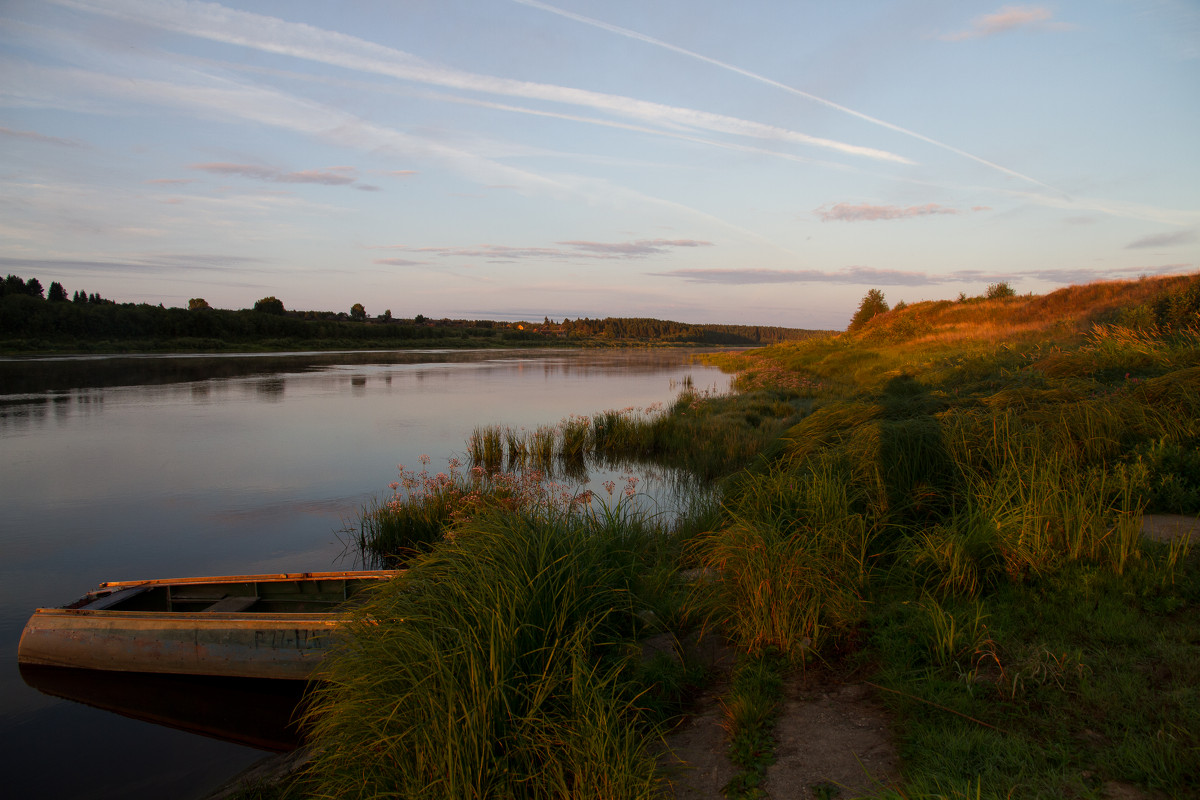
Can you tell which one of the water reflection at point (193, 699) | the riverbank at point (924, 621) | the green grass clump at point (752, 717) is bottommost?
the water reflection at point (193, 699)

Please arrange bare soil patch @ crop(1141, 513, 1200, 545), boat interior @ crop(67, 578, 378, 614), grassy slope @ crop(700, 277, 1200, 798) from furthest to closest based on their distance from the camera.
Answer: boat interior @ crop(67, 578, 378, 614) → bare soil patch @ crop(1141, 513, 1200, 545) → grassy slope @ crop(700, 277, 1200, 798)

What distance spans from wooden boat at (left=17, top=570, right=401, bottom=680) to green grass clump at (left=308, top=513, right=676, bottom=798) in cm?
195

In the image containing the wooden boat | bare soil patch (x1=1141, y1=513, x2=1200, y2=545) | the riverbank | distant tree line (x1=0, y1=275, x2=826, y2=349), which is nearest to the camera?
the riverbank

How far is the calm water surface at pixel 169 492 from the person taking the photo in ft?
19.0

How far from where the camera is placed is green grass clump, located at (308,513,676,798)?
11.0ft

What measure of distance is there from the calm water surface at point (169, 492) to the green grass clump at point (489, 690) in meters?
2.84

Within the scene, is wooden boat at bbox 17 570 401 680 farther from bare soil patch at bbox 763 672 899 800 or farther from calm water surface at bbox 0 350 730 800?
bare soil patch at bbox 763 672 899 800

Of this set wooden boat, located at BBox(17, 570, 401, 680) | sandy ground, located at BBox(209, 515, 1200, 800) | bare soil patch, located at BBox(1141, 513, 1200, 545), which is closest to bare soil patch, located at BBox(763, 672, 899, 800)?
sandy ground, located at BBox(209, 515, 1200, 800)

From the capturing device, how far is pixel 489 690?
3.49 m

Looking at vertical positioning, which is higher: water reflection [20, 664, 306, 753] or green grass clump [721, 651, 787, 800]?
green grass clump [721, 651, 787, 800]

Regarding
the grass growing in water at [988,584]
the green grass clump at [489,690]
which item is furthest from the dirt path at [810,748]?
the green grass clump at [489,690]

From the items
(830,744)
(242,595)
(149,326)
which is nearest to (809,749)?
(830,744)

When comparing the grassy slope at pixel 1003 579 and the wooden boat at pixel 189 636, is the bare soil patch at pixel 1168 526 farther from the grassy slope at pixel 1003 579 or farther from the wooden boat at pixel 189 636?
the wooden boat at pixel 189 636

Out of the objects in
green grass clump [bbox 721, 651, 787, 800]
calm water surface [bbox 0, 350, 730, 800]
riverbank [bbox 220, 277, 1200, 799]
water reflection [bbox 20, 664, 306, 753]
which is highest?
riverbank [bbox 220, 277, 1200, 799]
